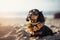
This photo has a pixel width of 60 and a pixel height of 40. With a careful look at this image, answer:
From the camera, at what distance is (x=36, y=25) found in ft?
4.00

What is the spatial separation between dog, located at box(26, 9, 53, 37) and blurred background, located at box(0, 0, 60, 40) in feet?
0.14

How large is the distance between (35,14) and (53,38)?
25cm

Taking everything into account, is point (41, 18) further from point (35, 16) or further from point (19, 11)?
point (19, 11)

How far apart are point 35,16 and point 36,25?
0.25 feet

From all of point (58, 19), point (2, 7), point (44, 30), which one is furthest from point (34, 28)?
point (2, 7)

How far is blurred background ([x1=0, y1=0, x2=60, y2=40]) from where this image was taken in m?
1.25

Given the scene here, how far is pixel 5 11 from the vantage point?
125cm

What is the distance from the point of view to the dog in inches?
47.4

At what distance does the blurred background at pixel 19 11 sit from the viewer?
1245 millimetres

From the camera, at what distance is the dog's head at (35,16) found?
120 cm

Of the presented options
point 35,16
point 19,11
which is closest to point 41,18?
point 35,16

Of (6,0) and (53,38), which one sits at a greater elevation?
(6,0)

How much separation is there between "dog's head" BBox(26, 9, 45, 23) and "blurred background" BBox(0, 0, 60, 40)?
42 mm

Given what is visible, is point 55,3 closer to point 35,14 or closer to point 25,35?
point 35,14
